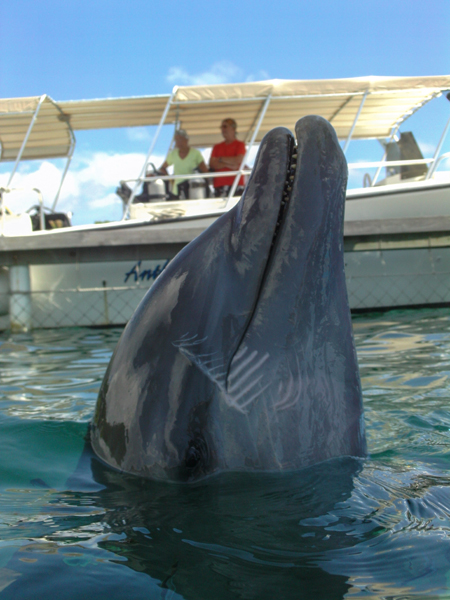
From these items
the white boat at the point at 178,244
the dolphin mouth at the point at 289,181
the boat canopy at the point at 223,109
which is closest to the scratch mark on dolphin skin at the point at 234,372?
the dolphin mouth at the point at 289,181

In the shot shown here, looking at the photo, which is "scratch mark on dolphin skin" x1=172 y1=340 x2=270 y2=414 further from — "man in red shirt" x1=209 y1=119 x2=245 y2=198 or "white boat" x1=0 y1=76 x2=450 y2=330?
"man in red shirt" x1=209 y1=119 x2=245 y2=198

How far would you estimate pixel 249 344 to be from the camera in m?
1.78

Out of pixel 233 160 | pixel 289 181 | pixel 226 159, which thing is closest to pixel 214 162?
pixel 226 159

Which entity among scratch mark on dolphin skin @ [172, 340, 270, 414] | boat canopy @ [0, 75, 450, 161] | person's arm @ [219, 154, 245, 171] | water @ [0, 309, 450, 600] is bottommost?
water @ [0, 309, 450, 600]

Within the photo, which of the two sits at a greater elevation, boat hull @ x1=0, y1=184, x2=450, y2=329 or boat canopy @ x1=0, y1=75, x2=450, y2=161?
boat canopy @ x1=0, y1=75, x2=450, y2=161

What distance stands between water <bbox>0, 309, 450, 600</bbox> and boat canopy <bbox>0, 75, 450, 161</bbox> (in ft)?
25.1

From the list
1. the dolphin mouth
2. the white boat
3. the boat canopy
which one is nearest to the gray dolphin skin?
the dolphin mouth

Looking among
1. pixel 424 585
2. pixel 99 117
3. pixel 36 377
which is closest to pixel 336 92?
pixel 99 117

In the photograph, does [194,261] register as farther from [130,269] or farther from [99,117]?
[99,117]

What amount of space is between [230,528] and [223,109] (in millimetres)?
10727

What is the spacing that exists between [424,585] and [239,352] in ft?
2.63

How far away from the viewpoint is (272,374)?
5.79ft

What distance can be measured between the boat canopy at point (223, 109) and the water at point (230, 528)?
765 centimetres

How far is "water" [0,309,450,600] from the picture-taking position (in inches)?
50.6
